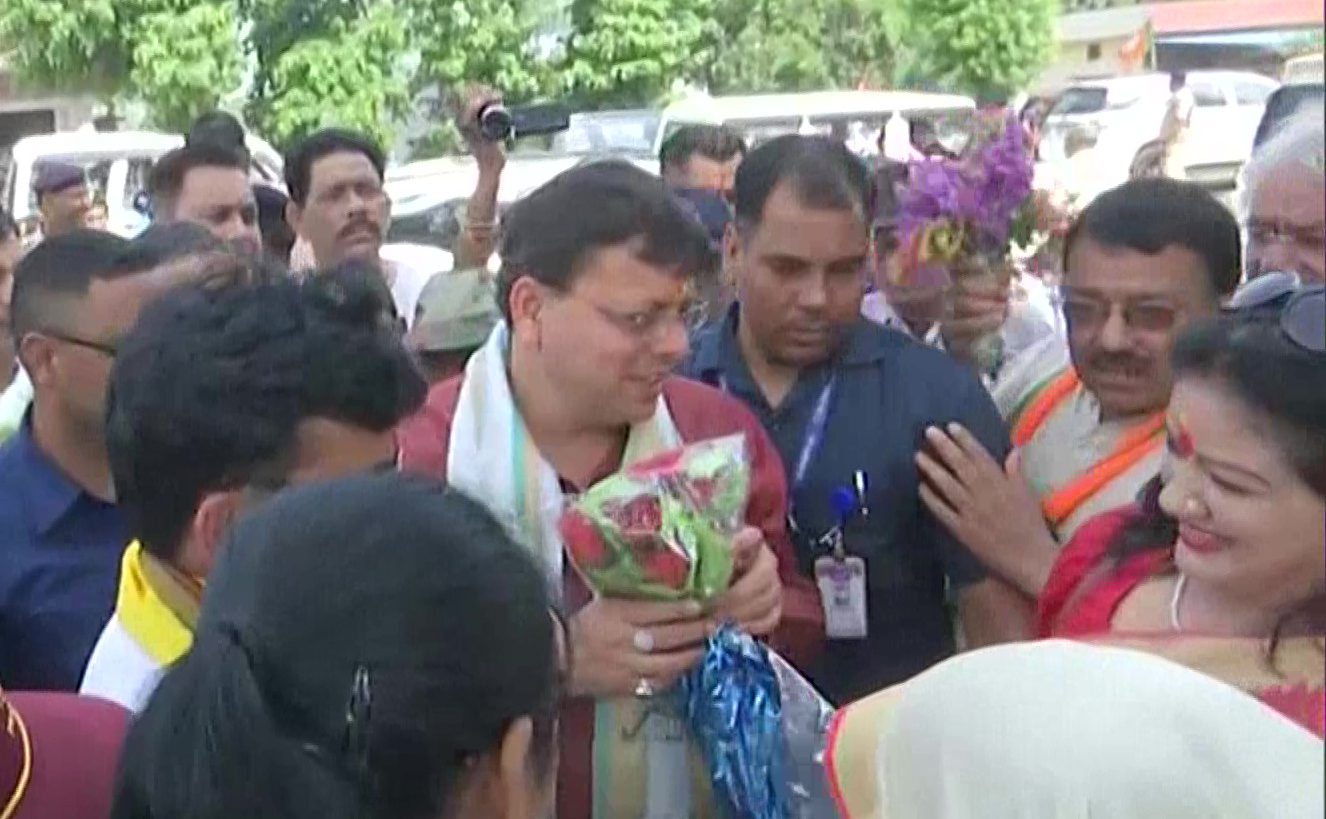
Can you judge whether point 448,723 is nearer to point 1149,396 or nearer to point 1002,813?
point 1002,813

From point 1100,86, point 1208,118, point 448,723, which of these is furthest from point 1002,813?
point 1100,86

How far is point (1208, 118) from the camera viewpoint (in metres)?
11.5

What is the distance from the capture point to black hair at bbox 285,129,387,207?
440 centimetres

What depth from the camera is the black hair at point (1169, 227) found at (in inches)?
93.7

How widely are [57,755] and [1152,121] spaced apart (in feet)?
37.5

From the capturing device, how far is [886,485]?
2.53m

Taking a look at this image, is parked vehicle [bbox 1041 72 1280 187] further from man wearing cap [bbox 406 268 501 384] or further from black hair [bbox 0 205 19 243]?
black hair [bbox 0 205 19 243]

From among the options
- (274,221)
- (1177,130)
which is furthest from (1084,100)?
(274,221)

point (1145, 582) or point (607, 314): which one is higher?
point (607, 314)

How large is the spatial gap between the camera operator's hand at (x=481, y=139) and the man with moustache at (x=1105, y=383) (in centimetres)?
215

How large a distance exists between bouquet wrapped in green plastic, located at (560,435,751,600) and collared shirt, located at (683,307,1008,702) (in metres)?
0.69

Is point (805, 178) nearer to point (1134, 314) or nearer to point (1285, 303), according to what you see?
point (1134, 314)

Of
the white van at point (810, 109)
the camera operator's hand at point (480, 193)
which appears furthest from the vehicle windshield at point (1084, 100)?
the camera operator's hand at point (480, 193)

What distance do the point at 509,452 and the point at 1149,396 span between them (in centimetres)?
81
